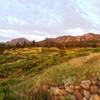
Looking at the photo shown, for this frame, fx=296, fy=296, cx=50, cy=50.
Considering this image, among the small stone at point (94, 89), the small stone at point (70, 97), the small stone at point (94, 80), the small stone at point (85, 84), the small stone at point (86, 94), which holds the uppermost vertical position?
the small stone at point (94, 80)

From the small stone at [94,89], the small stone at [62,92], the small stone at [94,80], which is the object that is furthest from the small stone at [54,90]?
the small stone at [94,80]

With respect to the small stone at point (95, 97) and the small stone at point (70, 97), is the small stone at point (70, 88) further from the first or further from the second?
the small stone at point (95, 97)

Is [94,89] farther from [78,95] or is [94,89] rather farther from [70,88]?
[70,88]

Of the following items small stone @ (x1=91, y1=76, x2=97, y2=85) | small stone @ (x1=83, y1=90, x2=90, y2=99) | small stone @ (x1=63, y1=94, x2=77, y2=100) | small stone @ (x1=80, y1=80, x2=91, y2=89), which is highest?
small stone @ (x1=91, y1=76, x2=97, y2=85)

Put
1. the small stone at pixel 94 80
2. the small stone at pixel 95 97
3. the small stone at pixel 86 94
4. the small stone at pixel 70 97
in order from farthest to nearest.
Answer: the small stone at pixel 94 80
the small stone at pixel 86 94
the small stone at pixel 70 97
the small stone at pixel 95 97

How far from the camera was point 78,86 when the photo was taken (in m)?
16.6

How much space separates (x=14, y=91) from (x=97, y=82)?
15.6 feet

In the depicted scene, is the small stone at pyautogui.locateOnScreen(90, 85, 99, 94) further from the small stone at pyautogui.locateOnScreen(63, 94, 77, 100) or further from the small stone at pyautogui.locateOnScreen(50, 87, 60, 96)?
the small stone at pyautogui.locateOnScreen(50, 87, 60, 96)

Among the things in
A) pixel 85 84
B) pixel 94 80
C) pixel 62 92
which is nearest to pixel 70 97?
pixel 62 92

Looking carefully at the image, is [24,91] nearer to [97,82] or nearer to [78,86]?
[78,86]

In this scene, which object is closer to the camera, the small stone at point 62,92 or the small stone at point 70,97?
the small stone at point 70,97

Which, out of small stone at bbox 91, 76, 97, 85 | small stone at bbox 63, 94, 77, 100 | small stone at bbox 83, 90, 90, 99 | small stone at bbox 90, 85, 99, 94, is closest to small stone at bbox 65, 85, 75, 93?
small stone at bbox 63, 94, 77, 100

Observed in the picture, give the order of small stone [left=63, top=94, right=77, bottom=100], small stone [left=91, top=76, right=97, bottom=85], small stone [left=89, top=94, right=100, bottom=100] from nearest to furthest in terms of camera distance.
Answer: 1. small stone [left=89, top=94, right=100, bottom=100]
2. small stone [left=63, top=94, right=77, bottom=100]
3. small stone [left=91, top=76, right=97, bottom=85]

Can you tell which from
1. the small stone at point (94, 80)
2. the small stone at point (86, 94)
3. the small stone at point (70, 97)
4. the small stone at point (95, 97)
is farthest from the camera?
the small stone at point (94, 80)
